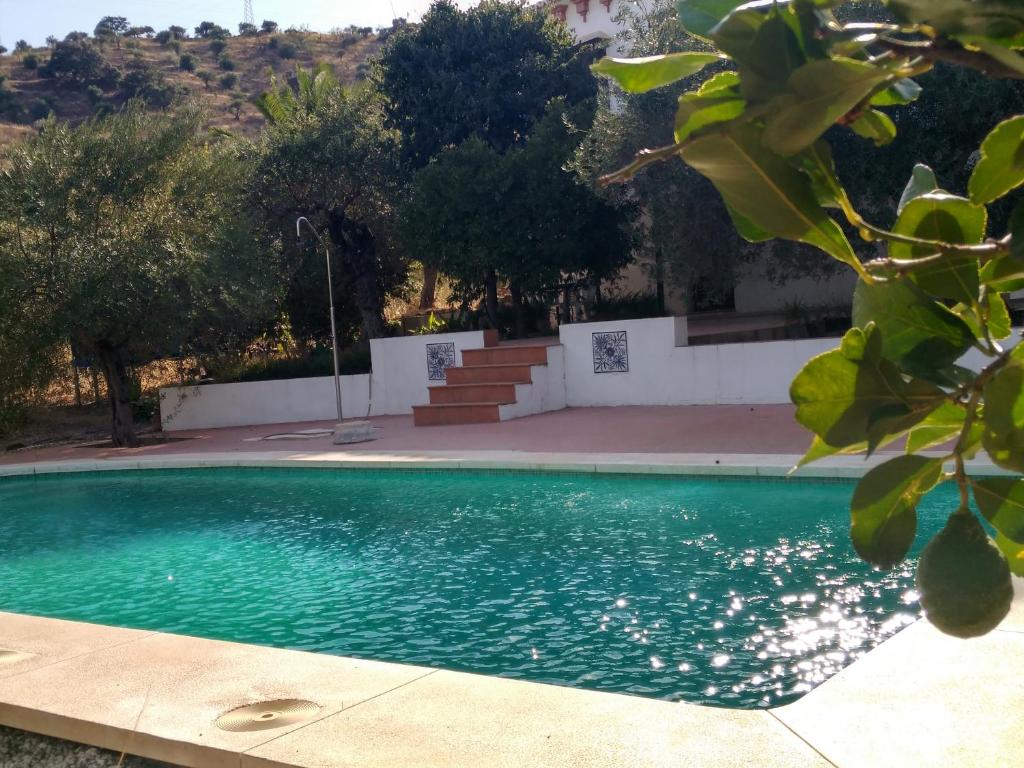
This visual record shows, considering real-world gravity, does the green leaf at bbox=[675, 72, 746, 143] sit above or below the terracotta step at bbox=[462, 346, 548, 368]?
above

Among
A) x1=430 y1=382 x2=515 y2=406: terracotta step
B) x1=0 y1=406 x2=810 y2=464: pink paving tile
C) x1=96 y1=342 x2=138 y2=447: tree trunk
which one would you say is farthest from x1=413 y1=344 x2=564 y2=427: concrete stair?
x1=96 y1=342 x2=138 y2=447: tree trunk

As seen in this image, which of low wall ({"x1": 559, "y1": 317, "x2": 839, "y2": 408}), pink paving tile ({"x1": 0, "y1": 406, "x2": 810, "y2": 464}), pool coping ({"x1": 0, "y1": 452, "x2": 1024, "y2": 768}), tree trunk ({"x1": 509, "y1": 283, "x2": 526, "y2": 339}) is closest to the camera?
pool coping ({"x1": 0, "y1": 452, "x2": 1024, "y2": 768})

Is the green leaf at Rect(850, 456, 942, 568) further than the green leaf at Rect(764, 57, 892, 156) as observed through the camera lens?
Yes

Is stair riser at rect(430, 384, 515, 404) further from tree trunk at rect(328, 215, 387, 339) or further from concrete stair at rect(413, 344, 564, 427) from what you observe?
tree trunk at rect(328, 215, 387, 339)

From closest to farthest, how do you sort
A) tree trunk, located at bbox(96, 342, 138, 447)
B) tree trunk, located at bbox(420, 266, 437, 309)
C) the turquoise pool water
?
1. the turquoise pool water
2. tree trunk, located at bbox(96, 342, 138, 447)
3. tree trunk, located at bbox(420, 266, 437, 309)

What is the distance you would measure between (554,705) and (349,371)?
15.3 metres

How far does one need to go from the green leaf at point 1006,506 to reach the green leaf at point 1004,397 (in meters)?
0.13

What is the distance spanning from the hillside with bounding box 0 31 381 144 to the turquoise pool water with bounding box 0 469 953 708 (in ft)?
107

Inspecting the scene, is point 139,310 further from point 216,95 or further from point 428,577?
point 216,95

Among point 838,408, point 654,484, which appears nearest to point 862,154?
point 654,484

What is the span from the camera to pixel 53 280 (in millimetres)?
14320

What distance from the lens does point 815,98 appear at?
0.68 meters

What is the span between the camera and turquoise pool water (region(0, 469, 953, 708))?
5.11 metres

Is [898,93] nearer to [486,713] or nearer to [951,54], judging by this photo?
[951,54]
